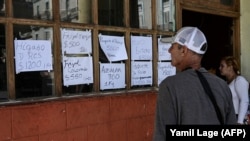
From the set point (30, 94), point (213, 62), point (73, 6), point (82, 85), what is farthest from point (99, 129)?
point (213, 62)

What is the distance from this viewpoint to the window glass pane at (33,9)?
3.44 m

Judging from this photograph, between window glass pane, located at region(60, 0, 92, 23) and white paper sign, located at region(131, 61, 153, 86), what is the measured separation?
2.84ft

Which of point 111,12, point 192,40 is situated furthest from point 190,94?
point 111,12

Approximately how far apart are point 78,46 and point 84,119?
76 centimetres

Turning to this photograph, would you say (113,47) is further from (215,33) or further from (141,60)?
(215,33)

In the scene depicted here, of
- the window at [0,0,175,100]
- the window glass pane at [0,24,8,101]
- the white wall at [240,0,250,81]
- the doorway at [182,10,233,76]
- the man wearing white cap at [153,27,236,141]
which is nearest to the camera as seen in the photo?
the man wearing white cap at [153,27,236,141]

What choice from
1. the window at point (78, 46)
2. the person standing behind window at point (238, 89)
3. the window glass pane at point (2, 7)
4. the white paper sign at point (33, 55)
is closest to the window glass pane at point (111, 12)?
the window at point (78, 46)

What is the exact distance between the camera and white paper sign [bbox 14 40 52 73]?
3.38 m

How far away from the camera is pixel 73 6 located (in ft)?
12.9

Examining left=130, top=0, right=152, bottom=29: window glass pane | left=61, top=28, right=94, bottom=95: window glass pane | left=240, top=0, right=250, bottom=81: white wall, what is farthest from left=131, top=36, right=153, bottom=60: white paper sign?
left=240, top=0, right=250, bottom=81: white wall

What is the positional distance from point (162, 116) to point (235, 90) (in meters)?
2.43

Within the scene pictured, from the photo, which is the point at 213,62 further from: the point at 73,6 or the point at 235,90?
the point at 73,6

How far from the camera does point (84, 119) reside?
12.9 feet

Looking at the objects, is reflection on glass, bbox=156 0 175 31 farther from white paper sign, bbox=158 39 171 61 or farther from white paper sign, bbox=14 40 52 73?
white paper sign, bbox=14 40 52 73
